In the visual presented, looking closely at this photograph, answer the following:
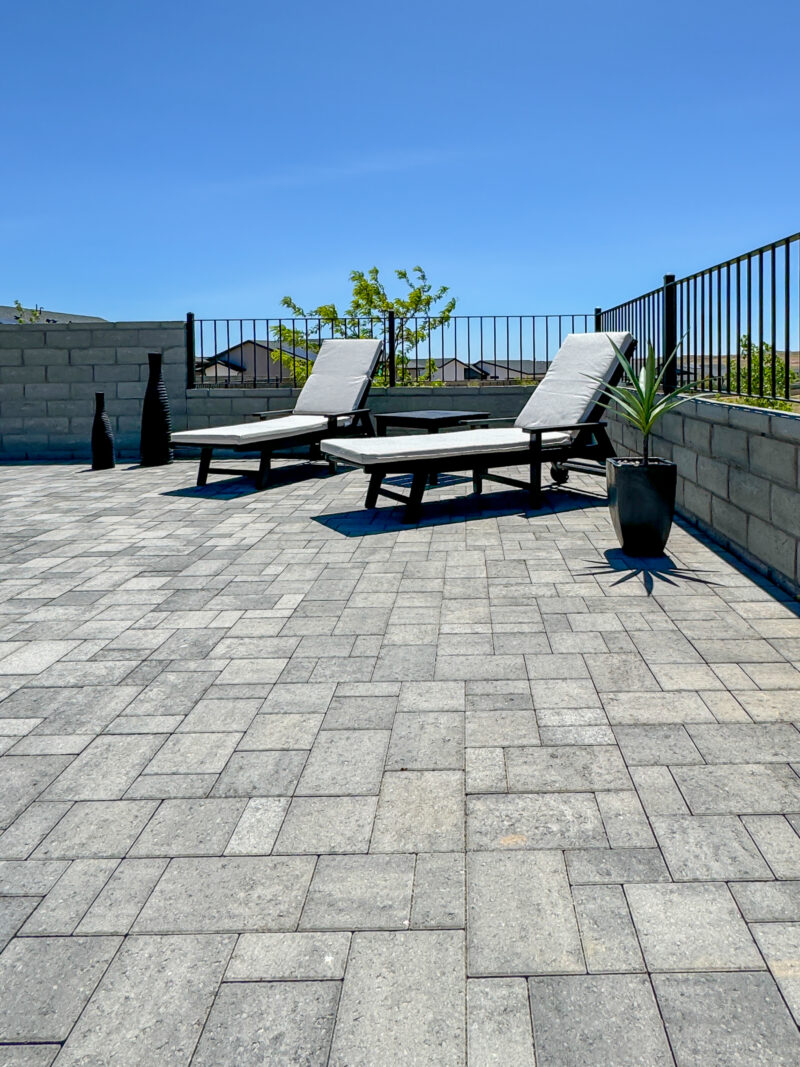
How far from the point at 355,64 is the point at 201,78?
4.63 feet

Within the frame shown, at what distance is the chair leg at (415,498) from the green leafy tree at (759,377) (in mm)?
2148

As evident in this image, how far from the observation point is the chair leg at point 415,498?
6.37m

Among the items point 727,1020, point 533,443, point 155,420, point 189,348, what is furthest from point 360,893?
point 189,348

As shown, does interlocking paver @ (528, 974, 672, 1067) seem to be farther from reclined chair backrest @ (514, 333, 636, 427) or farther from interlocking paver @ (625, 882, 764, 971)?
reclined chair backrest @ (514, 333, 636, 427)

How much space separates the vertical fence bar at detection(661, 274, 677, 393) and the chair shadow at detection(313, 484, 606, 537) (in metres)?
1.09

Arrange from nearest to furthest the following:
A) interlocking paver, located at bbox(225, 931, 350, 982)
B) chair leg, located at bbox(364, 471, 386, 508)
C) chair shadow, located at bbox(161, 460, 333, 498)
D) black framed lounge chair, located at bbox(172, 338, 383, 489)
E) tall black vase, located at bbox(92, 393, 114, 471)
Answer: interlocking paver, located at bbox(225, 931, 350, 982), chair leg, located at bbox(364, 471, 386, 508), black framed lounge chair, located at bbox(172, 338, 383, 489), chair shadow, located at bbox(161, 460, 333, 498), tall black vase, located at bbox(92, 393, 114, 471)

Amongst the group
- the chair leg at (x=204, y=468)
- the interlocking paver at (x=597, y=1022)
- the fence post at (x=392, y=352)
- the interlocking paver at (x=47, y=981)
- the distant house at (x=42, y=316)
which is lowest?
the interlocking paver at (x=47, y=981)

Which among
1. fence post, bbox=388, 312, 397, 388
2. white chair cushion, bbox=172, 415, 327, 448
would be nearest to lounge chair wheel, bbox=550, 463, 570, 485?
white chair cushion, bbox=172, 415, 327, 448

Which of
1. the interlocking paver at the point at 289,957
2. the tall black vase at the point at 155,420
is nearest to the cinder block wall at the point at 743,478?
the interlocking paver at the point at 289,957

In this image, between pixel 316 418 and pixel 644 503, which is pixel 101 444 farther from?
pixel 644 503

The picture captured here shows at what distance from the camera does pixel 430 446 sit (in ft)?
21.1

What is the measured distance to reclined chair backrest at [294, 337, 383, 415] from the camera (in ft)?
30.9

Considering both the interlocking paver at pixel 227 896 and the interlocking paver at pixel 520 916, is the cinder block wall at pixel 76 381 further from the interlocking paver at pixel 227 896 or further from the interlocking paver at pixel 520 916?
the interlocking paver at pixel 520 916

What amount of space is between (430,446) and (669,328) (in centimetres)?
218
